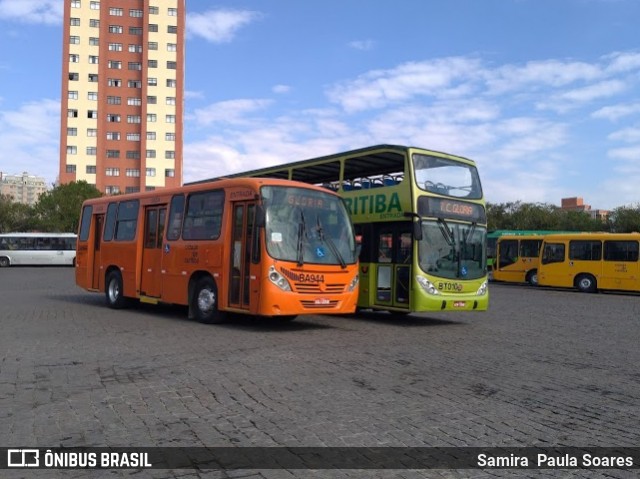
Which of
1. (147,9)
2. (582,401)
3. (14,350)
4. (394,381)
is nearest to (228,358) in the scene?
(394,381)

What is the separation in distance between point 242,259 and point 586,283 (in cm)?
2137

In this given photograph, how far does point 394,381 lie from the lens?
7266 millimetres

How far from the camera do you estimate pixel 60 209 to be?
211 ft

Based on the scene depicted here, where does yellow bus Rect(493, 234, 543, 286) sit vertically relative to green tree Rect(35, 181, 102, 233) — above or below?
below

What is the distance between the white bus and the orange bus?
35.9m

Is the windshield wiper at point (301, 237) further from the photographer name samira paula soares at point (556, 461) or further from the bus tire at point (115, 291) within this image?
the photographer name samira paula soares at point (556, 461)

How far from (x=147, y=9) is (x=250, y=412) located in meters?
89.1

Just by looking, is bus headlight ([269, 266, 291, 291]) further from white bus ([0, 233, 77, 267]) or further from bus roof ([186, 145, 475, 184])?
white bus ([0, 233, 77, 267])

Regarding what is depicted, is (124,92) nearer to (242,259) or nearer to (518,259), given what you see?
(518,259)

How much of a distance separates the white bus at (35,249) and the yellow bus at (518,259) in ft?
103

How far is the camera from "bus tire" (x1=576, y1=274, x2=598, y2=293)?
91.2ft

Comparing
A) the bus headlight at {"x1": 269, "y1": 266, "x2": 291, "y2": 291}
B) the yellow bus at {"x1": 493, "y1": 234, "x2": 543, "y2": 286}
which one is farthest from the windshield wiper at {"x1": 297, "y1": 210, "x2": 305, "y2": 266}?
the yellow bus at {"x1": 493, "y1": 234, "x2": 543, "y2": 286}

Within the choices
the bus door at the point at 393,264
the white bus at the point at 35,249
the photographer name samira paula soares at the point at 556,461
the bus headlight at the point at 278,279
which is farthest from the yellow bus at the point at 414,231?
the white bus at the point at 35,249

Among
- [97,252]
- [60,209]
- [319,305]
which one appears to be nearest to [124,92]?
[60,209]
